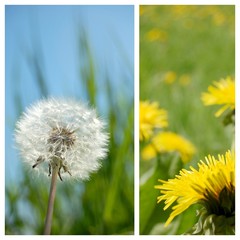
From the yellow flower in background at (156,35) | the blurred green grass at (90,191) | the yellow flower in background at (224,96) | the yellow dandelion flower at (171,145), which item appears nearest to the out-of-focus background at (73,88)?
the blurred green grass at (90,191)

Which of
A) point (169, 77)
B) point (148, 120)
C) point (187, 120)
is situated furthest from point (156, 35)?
point (148, 120)

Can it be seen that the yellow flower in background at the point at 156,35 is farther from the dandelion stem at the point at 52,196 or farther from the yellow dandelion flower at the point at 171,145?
the dandelion stem at the point at 52,196

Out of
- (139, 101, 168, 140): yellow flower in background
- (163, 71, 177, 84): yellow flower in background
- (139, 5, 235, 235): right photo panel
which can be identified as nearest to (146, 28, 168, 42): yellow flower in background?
(139, 5, 235, 235): right photo panel

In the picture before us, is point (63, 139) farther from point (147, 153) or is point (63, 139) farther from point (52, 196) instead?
point (147, 153)

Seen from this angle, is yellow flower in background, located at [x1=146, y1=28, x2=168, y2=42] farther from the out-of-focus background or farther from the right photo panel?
the out-of-focus background

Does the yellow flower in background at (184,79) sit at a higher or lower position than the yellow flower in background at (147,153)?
higher
